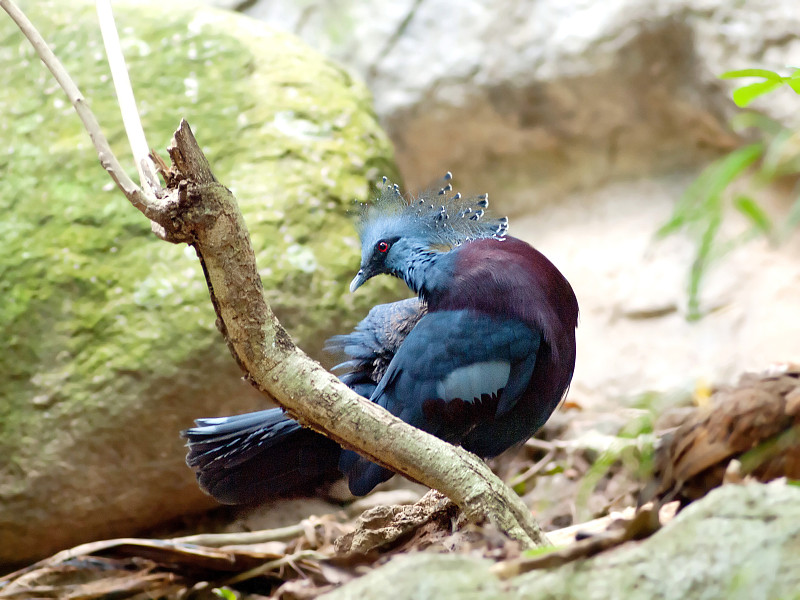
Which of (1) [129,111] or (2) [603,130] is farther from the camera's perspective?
(2) [603,130]

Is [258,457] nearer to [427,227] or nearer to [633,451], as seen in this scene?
[427,227]

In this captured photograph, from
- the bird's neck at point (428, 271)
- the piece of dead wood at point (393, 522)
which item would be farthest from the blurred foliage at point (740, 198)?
the piece of dead wood at point (393, 522)

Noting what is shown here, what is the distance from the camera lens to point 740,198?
2.43 m

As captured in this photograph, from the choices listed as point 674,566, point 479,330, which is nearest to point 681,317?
point 479,330

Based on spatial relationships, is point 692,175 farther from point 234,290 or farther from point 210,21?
point 234,290

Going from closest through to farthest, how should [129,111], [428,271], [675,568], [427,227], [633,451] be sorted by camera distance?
[675,568] → [129,111] → [428,271] → [427,227] → [633,451]

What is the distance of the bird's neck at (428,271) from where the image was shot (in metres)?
2.06

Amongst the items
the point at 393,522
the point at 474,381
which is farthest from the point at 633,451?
the point at 393,522

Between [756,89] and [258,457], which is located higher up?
[756,89]

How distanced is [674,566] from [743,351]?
9.33ft

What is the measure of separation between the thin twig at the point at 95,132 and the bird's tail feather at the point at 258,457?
33.4 inches

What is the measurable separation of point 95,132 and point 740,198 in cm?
191

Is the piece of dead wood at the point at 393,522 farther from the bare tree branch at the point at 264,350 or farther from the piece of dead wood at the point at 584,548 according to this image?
the piece of dead wood at the point at 584,548

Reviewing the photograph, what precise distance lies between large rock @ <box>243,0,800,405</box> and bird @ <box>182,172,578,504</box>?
1.78m
